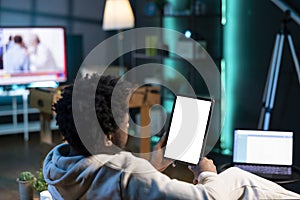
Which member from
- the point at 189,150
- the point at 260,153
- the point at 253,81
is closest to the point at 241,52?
the point at 253,81

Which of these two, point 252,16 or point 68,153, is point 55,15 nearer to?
point 252,16

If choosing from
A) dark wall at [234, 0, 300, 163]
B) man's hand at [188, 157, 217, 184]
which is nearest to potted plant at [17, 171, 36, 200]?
man's hand at [188, 157, 217, 184]

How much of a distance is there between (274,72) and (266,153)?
A: 5.34ft

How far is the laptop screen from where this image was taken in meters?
2.65

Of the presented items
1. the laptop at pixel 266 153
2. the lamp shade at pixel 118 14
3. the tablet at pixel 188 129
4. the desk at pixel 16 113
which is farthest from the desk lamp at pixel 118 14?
the tablet at pixel 188 129

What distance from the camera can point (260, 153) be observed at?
106 inches

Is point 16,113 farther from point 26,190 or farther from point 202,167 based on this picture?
point 202,167

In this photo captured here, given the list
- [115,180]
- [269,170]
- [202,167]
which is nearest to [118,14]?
[269,170]

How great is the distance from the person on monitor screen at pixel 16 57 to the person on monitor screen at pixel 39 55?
72 mm

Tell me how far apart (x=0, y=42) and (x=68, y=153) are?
383 centimetres

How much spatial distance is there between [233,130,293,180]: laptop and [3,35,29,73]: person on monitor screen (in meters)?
3.18

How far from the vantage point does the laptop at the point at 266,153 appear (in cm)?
262

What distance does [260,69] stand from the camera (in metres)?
4.56

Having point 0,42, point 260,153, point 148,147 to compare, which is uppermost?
point 0,42
